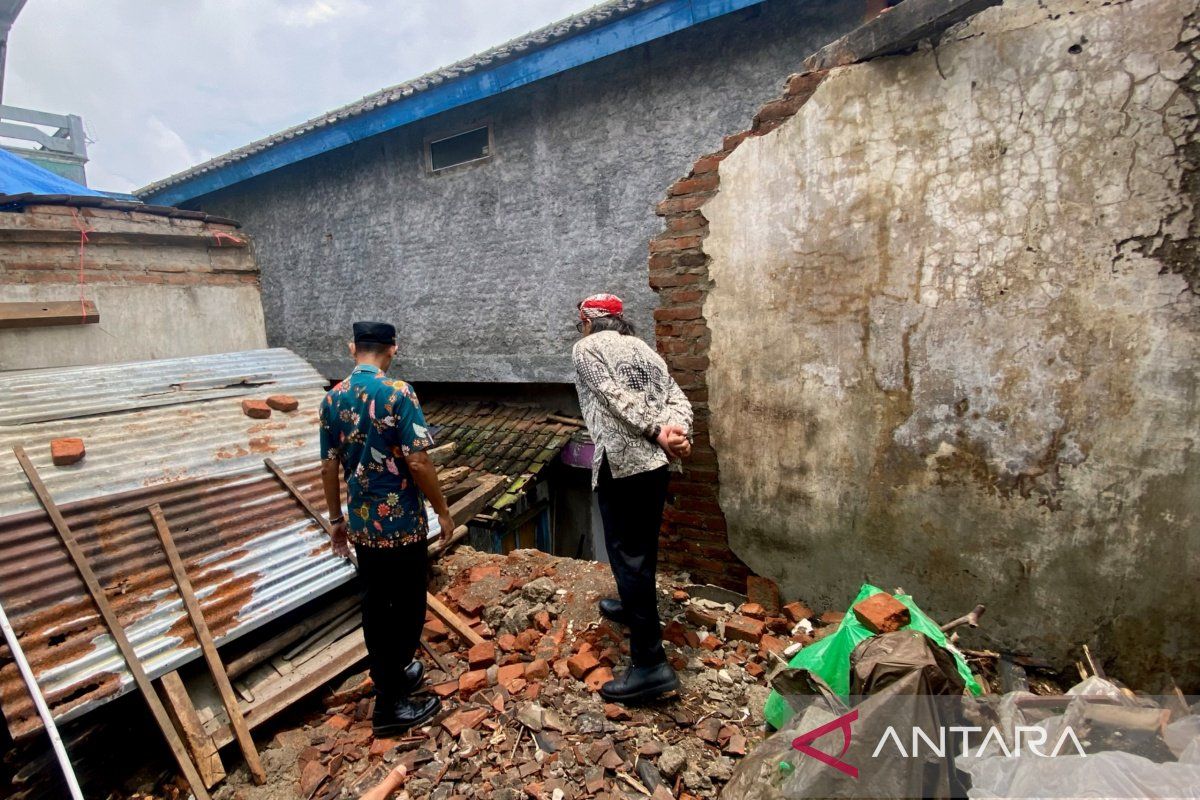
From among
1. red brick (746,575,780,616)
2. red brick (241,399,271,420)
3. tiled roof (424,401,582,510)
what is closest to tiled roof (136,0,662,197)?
tiled roof (424,401,582,510)

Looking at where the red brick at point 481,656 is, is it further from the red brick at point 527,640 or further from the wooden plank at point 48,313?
the wooden plank at point 48,313

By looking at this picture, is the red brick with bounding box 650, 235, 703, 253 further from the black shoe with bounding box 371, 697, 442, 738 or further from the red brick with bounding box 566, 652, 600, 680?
the black shoe with bounding box 371, 697, 442, 738

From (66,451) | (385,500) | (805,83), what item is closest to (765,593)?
(385,500)

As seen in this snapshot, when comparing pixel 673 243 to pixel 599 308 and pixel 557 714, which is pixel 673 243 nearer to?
pixel 599 308

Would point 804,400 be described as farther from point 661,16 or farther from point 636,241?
point 661,16

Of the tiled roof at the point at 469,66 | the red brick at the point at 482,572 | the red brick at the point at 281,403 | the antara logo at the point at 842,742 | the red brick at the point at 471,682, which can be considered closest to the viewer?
the antara logo at the point at 842,742

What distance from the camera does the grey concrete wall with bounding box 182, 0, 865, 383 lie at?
5457 mm

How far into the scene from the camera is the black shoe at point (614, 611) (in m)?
3.04

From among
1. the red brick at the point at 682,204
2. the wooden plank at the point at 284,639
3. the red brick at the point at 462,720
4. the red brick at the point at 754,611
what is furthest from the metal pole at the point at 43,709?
the red brick at the point at 682,204

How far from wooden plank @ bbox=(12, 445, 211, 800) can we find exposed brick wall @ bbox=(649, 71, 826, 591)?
8.45 ft

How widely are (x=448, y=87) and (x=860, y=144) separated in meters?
5.59

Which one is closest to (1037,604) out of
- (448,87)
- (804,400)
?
(804,400)

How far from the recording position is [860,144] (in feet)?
8.66

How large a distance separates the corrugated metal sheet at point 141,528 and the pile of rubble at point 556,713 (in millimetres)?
671
